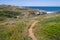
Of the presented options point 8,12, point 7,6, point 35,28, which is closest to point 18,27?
point 35,28

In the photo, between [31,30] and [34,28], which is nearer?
[31,30]

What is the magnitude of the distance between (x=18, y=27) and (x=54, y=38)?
390 centimetres

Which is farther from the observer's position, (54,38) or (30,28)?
(30,28)

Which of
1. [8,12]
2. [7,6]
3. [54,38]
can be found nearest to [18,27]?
[54,38]

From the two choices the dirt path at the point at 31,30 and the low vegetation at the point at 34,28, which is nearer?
the low vegetation at the point at 34,28

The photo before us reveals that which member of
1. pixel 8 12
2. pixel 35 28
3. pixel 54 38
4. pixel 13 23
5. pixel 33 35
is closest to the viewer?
pixel 54 38

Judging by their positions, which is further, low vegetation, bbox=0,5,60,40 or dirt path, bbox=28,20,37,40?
dirt path, bbox=28,20,37,40

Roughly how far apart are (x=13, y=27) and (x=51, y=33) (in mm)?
3791

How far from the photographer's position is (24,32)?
50.5ft

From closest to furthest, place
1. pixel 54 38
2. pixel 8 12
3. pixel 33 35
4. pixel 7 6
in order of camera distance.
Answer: pixel 54 38 → pixel 33 35 → pixel 8 12 → pixel 7 6

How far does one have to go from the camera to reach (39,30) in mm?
15094

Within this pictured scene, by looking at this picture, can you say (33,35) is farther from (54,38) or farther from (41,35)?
(54,38)

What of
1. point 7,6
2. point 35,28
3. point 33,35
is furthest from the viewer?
point 7,6

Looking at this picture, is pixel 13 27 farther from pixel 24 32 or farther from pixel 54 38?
pixel 54 38
